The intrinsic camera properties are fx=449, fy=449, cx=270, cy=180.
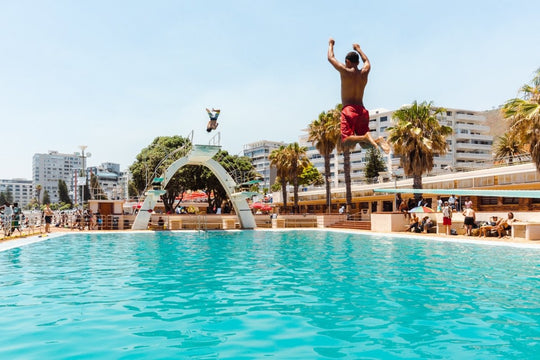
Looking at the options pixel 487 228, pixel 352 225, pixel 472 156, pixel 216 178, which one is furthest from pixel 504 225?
pixel 472 156

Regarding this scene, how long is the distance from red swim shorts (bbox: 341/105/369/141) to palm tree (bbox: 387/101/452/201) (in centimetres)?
2412

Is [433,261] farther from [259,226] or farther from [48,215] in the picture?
[259,226]

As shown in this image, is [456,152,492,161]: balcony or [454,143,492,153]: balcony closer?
[454,143,492,153]: balcony

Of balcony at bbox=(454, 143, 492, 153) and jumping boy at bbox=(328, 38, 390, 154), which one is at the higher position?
balcony at bbox=(454, 143, 492, 153)

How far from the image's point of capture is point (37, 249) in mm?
18094

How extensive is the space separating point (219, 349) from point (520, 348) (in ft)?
11.7

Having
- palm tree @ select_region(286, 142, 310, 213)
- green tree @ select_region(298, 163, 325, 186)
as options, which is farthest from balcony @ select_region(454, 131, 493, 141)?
palm tree @ select_region(286, 142, 310, 213)

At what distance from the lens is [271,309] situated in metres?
7.46

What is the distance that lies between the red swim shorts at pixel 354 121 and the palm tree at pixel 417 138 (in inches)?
950

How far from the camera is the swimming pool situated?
5.39 metres

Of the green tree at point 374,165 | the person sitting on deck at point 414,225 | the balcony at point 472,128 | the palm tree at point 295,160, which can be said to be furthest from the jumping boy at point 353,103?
the balcony at point 472,128

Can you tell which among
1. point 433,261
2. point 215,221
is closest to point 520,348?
point 433,261

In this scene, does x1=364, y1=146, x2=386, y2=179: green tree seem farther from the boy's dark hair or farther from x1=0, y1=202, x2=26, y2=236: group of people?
the boy's dark hair

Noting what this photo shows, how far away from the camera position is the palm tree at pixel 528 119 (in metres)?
23.0
